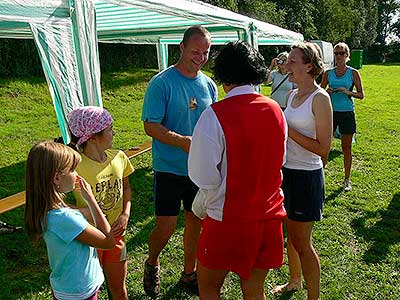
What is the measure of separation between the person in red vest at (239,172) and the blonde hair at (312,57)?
0.66 metres

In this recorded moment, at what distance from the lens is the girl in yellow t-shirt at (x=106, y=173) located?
222cm

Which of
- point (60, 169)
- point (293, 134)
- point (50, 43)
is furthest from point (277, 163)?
point (50, 43)

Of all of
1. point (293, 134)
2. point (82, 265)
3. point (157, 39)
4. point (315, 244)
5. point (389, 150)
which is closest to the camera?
point (82, 265)

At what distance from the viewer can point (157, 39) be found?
8617mm

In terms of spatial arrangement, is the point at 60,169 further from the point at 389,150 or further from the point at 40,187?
the point at 389,150

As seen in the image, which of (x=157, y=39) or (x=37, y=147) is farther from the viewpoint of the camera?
(x=157, y=39)

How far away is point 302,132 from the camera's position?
266cm

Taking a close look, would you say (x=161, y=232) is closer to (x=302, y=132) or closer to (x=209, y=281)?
(x=209, y=281)

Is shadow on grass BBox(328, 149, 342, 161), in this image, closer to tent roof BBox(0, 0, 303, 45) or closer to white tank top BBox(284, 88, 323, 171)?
tent roof BBox(0, 0, 303, 45)

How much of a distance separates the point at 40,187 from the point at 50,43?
5.44 feet

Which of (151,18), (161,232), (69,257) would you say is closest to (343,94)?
(151,18)

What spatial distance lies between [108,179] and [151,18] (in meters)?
3.68

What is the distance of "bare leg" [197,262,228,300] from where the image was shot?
84.0 inches

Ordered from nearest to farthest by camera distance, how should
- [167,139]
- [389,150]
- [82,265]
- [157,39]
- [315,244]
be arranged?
[82,265]
[167,139]
[315,244]
[389,150]
[157,39]
